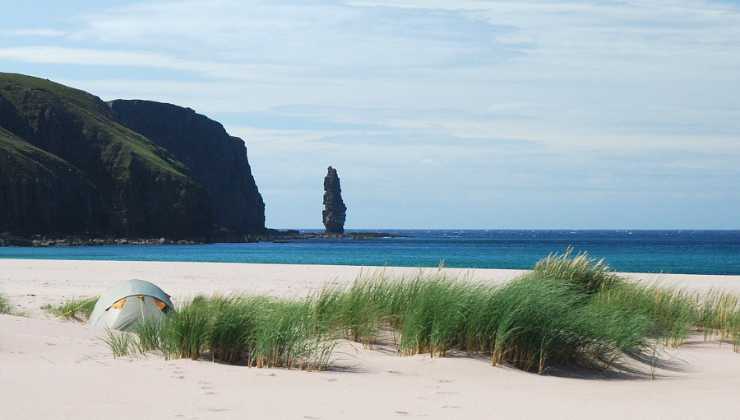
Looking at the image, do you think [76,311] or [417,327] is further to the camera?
[76,311]

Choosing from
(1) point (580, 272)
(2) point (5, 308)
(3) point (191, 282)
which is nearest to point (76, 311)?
(2) point (5, 308)

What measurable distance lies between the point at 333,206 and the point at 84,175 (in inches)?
2174

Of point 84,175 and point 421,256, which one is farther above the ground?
point 84,175

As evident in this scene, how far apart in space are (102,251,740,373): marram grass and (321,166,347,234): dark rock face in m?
143

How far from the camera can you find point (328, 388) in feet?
26.6

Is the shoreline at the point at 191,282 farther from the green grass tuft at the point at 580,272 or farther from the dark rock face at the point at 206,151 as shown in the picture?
the dark rock face at the point at 206,151

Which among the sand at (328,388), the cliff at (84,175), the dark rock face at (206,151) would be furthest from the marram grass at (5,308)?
the dark rock face at (206,151)

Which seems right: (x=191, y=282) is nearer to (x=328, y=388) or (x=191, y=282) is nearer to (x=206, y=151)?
(x=328, y=388)

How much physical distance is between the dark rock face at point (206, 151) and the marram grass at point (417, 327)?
137 m

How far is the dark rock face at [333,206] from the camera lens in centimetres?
15600

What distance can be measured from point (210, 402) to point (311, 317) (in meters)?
3.07

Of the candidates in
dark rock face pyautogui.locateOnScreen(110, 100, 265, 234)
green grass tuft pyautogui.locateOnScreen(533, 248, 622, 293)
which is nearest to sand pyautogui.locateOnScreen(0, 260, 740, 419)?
green grass tuft pyautogui.locateOnScreen(533, 248, 622, 293)

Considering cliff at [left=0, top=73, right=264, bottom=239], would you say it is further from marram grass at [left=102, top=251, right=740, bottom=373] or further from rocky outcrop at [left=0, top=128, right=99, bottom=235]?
marram grass at [left=102, top=251, right=740, bottom=373]

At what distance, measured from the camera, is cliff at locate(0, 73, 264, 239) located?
317 feet
